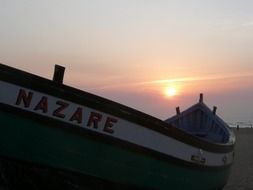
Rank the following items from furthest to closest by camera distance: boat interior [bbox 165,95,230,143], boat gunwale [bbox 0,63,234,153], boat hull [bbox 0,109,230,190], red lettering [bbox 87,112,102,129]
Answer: boat interior [bbox 165,95,230,143] < red lettering [bbox 87,112,102,129] < boat hull [bbox 0,109,230,190] < boat gunwale [bbox 0,63,234,153]

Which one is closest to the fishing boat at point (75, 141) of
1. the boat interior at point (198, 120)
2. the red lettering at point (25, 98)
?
the red lettering at point (25, 98)

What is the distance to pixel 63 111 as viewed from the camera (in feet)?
22.1

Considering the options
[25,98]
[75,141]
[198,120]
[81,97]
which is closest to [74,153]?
→ [75,141]

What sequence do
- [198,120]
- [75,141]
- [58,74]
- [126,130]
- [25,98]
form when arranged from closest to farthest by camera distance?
[25,98] → [75,141] → [58,74] → [126,130] → [198,120]

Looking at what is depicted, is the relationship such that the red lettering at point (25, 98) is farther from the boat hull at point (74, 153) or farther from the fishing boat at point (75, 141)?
the boat hull at point (74, 153)

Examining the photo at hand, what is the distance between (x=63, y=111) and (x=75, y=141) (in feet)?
1.68

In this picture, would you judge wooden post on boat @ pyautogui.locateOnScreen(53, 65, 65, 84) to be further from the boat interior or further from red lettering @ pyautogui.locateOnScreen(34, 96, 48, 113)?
the boat interior

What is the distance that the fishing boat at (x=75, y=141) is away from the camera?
6629mm

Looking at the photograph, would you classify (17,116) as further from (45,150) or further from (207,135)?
(207,135)

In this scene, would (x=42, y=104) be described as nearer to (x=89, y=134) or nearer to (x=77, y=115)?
(x=77, y=115)

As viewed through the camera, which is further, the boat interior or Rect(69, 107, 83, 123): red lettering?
the boat interior

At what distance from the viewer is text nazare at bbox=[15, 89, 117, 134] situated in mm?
6605

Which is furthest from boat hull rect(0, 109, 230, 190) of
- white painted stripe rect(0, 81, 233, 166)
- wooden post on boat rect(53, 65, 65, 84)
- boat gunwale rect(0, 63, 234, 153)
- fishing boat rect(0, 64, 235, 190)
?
wooden post on boat rect(53, 65, 65, 84)

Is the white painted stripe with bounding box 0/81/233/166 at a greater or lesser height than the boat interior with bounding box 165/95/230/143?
lesser
